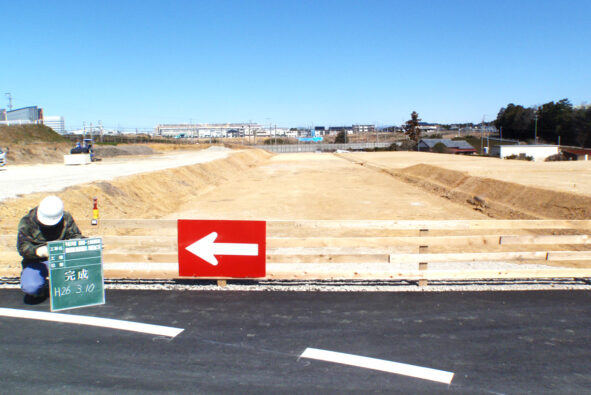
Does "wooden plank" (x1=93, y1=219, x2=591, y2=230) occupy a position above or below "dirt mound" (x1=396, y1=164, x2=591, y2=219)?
above

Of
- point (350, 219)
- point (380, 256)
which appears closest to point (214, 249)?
point (380, 256)

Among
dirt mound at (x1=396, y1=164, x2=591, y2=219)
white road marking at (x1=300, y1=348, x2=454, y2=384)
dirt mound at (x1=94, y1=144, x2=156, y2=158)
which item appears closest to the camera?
white road marking at (x1=300, y1=348, x2=454, y2=384)

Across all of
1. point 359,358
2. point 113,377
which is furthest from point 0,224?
point 359,358

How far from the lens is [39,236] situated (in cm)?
629

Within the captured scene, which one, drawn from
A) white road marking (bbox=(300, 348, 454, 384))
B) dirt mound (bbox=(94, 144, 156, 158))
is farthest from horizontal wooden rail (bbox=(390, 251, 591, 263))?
dirt mound (bbox=(94, 144, 156, 158))

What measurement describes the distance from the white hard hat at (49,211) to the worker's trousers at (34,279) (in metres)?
0.86

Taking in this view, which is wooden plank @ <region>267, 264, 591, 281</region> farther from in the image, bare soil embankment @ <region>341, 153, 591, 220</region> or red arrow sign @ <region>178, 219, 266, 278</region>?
bare soil embankment @ <region>341, 153, 591, 220</region>

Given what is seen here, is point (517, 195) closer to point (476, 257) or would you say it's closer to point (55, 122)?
point (476, 257)

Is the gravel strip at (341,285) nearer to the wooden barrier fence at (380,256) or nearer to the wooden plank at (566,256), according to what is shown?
the wooden barrier fence at (380,256)

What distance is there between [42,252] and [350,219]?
1373cm

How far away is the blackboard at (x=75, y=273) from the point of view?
612 cm

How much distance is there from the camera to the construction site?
24.6 ft

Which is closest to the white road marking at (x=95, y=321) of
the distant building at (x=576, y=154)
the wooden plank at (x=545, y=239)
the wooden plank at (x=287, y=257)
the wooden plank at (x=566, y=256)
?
the wooden plank at (x=287, y=257)

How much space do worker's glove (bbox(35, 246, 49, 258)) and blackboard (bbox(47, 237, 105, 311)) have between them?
0.62 feet
